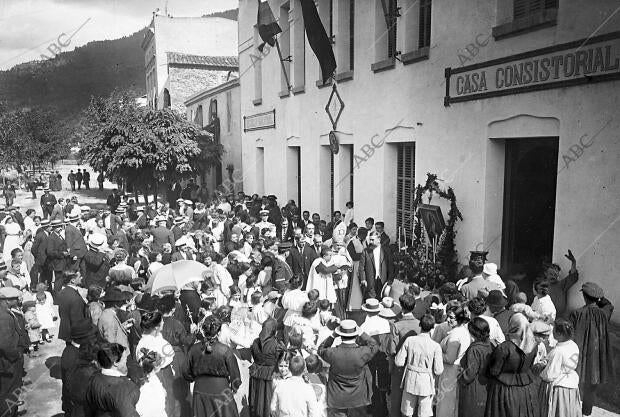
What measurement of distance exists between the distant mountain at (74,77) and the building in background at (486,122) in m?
76.4

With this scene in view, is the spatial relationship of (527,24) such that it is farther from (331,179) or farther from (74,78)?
(74,78)

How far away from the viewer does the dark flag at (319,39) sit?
13156mm

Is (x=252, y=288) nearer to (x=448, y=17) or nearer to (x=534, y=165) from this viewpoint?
(x=534, y=165)

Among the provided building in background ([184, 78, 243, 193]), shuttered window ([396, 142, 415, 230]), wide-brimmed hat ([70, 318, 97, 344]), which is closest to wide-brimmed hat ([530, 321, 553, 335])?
wide-brimmed hat ([70, 318, 97, 344])

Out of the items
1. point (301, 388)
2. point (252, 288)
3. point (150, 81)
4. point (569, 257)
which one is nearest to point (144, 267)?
point (252, 288)

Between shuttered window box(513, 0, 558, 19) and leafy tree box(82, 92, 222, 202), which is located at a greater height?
shuttered window box(513, 0, 558, 19)

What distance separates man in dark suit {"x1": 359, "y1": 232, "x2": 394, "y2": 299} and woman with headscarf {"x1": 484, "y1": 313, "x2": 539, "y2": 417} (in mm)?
4001

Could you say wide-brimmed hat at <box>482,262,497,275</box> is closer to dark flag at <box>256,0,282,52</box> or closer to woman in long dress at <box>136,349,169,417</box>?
woman in long dress at <box>136,349,169,417</box>

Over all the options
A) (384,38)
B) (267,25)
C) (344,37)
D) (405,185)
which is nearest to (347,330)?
(405,185)

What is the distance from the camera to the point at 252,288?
7.25 metres

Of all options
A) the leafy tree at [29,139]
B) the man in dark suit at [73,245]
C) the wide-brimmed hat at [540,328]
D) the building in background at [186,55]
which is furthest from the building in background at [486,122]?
the leafy tree at [29,139]

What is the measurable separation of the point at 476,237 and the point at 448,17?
13.0 ft

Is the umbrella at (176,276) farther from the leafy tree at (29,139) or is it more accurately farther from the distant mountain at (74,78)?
the distant mountain at (74,78)

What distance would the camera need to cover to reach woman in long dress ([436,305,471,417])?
17.2ft
